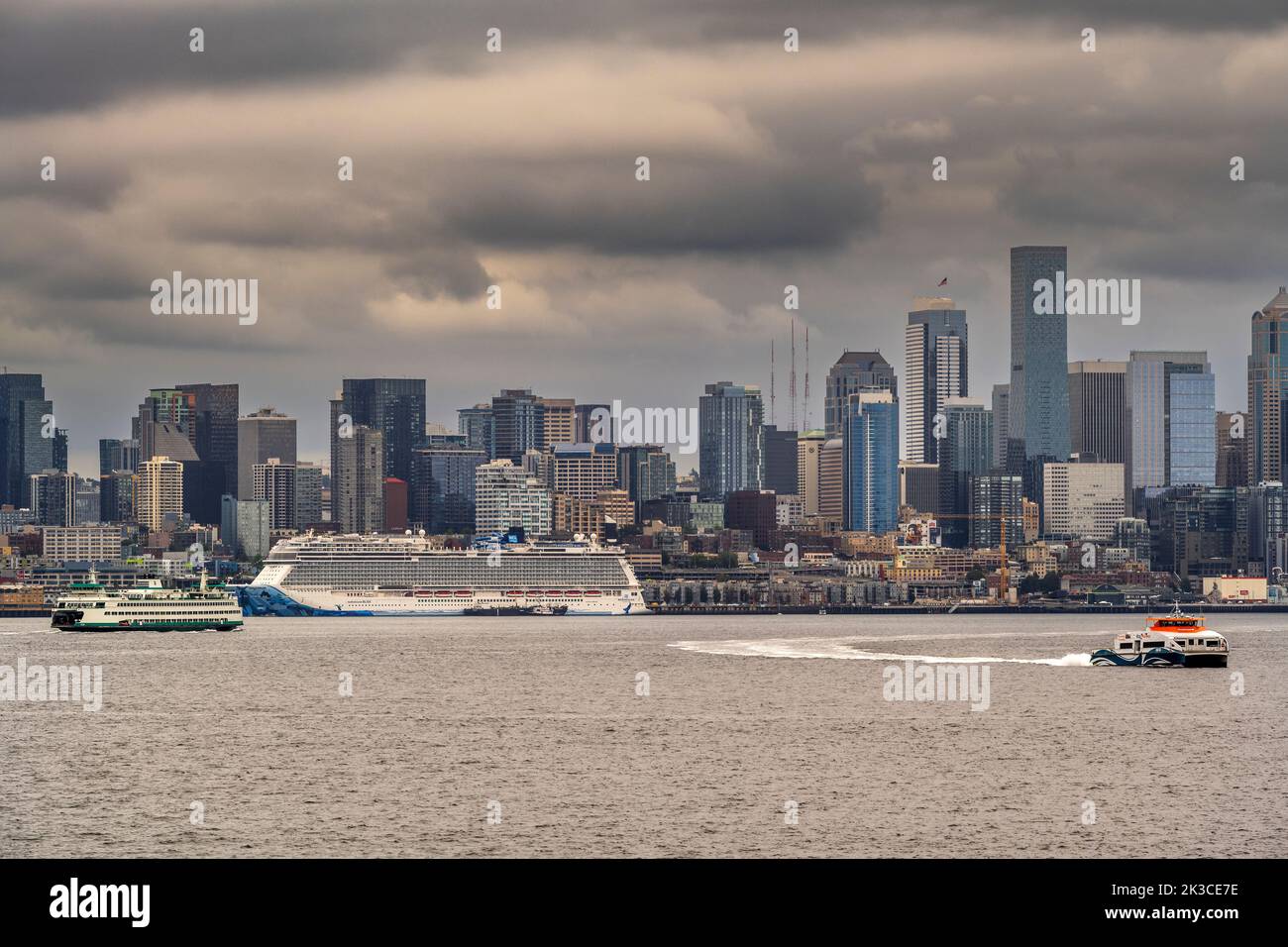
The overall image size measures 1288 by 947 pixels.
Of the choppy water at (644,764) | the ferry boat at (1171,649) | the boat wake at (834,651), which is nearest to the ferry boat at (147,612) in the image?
the boat wake at (834,651)

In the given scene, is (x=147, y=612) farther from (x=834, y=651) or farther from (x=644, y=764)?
(x=644, y=764)

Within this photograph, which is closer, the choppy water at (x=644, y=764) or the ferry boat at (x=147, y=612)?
the choppy water at (x=644, y=764)

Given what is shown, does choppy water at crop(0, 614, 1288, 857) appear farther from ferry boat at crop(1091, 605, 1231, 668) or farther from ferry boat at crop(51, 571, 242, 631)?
ferry boat at crop(51, 571, 242, 631)

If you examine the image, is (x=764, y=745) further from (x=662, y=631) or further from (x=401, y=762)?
(x=662, y=631)

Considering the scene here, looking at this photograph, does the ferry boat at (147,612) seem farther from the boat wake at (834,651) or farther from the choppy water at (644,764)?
the choppy water at (644,764)

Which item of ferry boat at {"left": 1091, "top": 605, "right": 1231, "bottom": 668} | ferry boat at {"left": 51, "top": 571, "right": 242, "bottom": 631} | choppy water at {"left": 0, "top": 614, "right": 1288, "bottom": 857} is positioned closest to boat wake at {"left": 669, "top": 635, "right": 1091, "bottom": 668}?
ferry boat at {"left": 1091, "top": 605, "right": 1231, "bottom": 668}

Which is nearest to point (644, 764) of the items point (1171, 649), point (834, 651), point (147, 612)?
point (1171, 649)

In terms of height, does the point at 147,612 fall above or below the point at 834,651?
above
